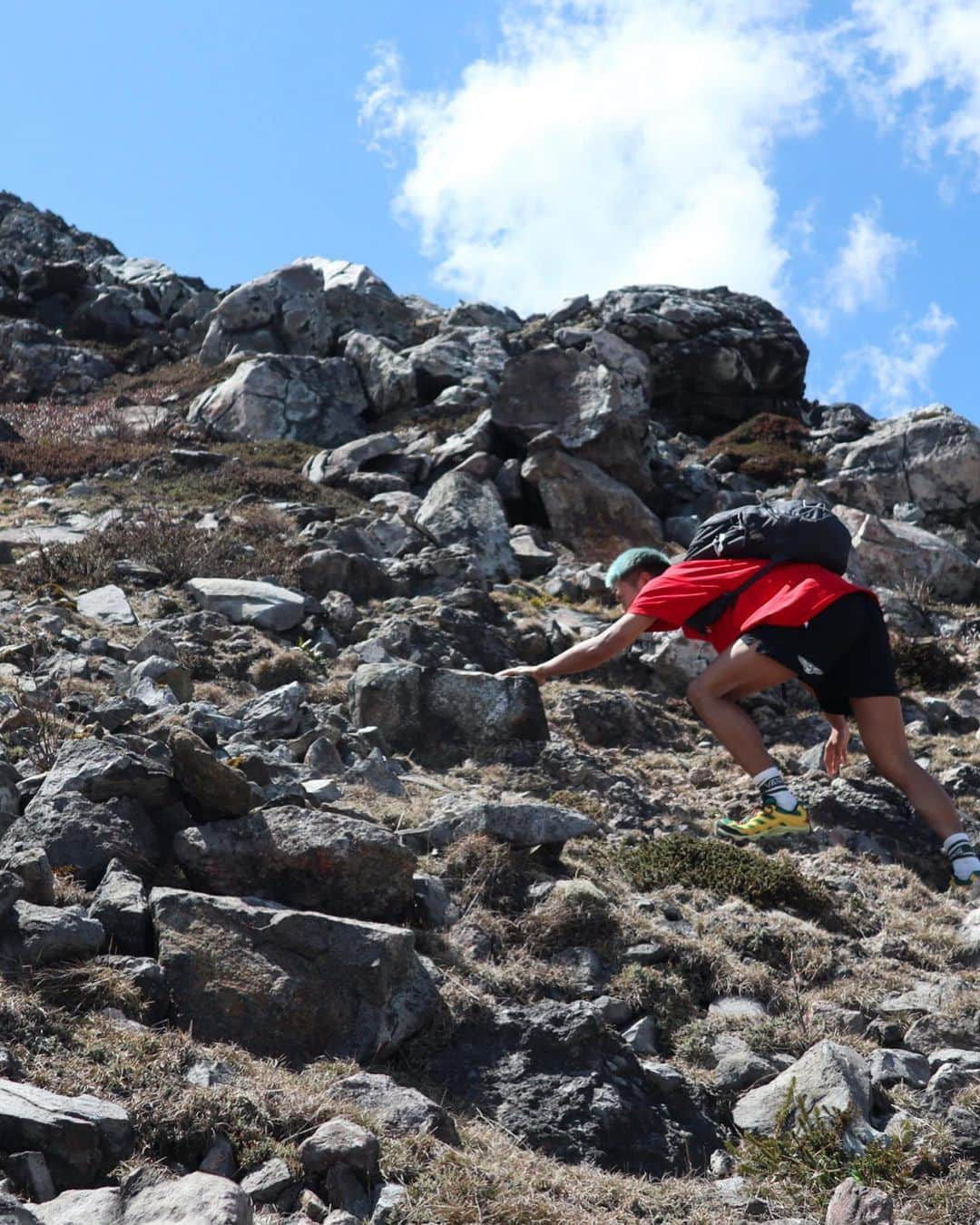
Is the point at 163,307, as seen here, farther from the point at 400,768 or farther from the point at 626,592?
the point at 626,592

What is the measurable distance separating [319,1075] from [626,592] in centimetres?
265

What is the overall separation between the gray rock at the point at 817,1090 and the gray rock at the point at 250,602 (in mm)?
7292

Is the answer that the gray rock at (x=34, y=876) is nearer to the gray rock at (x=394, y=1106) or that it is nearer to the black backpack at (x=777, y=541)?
the gray rock at (x=394, y=1106)

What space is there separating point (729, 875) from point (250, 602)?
596 cm

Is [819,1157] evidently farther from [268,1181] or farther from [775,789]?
[268,1181]

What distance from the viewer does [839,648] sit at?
5273 mm

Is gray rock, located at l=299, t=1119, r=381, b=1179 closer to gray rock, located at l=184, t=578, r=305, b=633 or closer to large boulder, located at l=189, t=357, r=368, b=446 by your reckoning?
gray rock, located at l=184, t=578, r=305, b=633

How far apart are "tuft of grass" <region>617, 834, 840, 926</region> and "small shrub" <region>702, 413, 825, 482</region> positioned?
48.8 ft

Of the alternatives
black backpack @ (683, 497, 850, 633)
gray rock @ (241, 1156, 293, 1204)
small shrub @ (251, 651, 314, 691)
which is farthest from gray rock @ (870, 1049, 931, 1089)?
small shrub @ (251, 651, 314, 691)

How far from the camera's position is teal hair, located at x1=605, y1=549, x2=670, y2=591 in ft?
19.4

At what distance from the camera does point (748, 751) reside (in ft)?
18.0

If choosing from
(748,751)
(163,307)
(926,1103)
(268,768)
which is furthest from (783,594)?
(163,307)

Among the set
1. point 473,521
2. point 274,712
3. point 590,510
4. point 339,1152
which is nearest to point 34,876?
point 339,1152

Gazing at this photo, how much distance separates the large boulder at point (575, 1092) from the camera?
15.1ft
